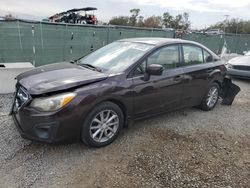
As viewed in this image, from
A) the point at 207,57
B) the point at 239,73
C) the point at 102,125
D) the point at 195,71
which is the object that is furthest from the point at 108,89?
the point at 239,73

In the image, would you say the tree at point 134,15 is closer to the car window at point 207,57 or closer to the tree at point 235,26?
the tree at point 235,26

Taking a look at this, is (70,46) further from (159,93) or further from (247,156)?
(247,156)

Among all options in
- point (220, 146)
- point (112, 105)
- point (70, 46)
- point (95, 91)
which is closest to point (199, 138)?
point (220, 146)

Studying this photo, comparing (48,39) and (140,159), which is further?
(48,39)

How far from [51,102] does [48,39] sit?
21.1ft

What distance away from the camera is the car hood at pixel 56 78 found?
2.90m

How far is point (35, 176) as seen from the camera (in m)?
2.67

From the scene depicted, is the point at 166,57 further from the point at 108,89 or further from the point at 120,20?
the point at 120,20

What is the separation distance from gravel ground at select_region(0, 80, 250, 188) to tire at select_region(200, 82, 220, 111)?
0.85m

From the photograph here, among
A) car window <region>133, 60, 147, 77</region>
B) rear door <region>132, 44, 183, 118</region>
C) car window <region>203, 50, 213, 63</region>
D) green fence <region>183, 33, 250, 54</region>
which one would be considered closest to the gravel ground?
rear door <region>132, 44, 183, 118</region>

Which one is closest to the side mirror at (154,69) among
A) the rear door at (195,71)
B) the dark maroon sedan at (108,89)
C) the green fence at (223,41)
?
the dark maroon sedan at (108,89)

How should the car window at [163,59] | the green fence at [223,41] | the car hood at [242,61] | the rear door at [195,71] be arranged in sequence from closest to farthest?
the car window at [163,59], the rear door at [195,71], the car hood at [242,61], the green fence at [223,41]

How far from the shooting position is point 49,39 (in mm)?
8562

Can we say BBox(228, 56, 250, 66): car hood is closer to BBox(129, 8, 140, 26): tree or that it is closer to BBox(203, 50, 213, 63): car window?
BBox(203, 50, 213, 63): car window
